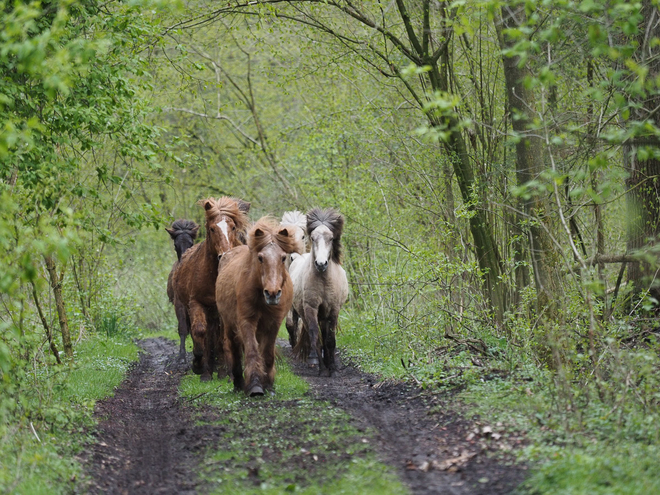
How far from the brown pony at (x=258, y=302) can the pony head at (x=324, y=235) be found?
1913 millimetres

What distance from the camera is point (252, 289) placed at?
27.9 feet

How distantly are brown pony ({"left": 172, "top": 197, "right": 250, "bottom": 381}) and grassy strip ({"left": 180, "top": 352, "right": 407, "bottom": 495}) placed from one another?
6.97 feet

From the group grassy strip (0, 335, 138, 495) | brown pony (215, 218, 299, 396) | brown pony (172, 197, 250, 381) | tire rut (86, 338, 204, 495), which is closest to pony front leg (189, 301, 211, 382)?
brown pony (172, 197, 250, 381)

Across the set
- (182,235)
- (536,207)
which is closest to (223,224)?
(182,235)

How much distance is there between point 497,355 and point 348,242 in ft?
25.0

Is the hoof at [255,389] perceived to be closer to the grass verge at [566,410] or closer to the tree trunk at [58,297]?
the grass verge at [566,410]

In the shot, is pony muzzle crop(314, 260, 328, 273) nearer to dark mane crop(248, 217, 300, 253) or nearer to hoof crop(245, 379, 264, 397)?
dark mane crop(248, 217, 300, 253)

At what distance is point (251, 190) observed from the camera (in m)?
24.2

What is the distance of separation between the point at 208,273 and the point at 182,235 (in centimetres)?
299

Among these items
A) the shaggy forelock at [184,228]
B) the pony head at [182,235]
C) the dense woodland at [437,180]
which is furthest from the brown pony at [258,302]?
the shaggy forelock at [184,228]

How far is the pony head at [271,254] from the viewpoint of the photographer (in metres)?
8.06

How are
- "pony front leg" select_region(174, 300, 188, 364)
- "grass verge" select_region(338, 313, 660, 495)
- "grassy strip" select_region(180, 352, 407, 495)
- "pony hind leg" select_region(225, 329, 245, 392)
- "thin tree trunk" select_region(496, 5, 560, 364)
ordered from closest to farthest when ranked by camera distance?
"grass verge" select_region(338, 313, 660, 495) → "grassy strip" select_region(180, 352, 407, 495) → "thin tree trunk" select_region(496, 5, 560, 364) → "pony hind leg" select_region(225, 329, 245, 392) → "pony front leg" select_region(174, 300, 188, 364)

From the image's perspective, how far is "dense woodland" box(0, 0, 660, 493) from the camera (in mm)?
5613

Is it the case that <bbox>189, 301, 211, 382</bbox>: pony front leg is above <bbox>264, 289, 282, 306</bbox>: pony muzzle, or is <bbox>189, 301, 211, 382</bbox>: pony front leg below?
below
